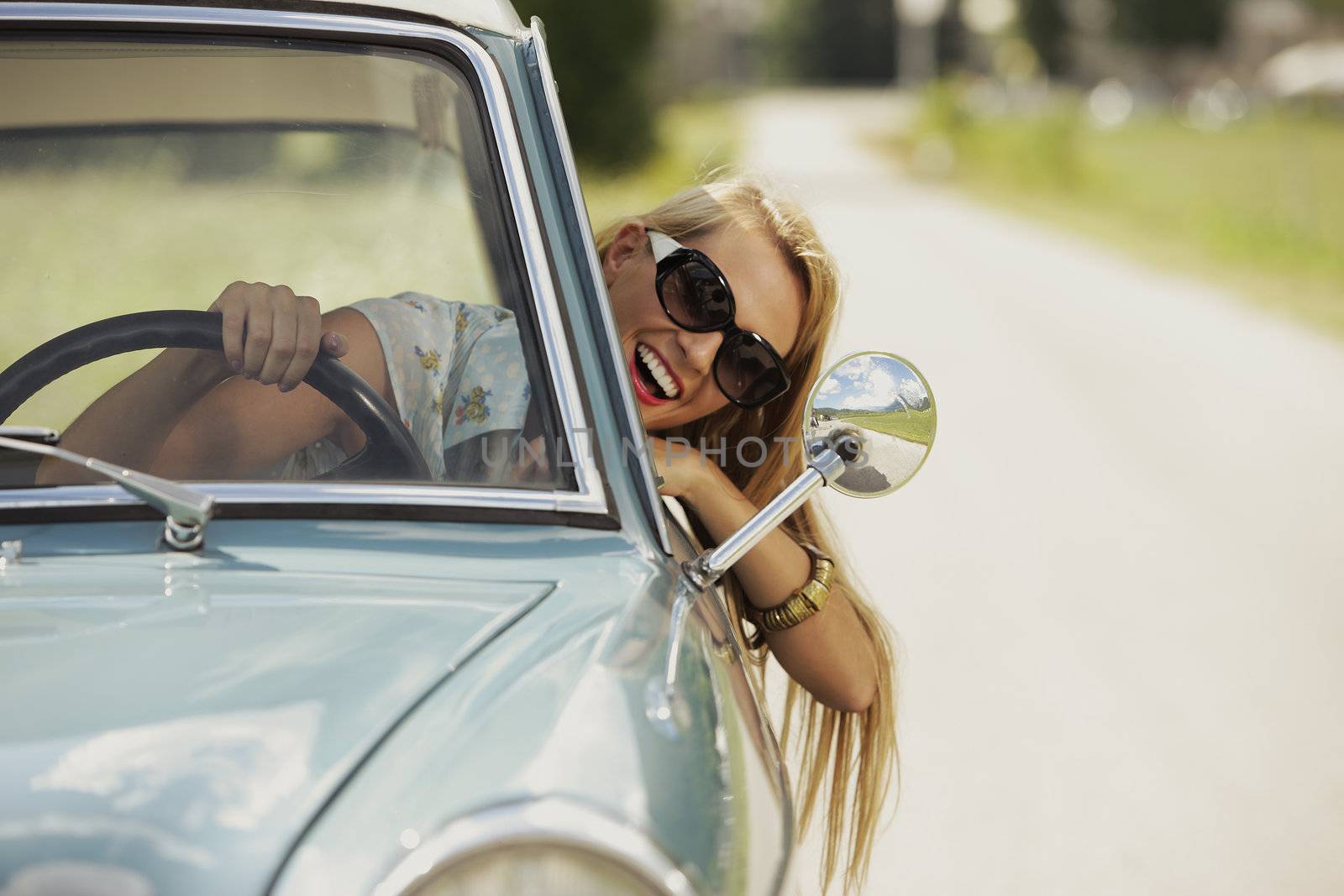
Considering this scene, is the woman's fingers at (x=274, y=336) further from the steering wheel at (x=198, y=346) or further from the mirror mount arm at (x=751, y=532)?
the mirror mount arm at (x=751, y=532)

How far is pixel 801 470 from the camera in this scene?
2.52 meters

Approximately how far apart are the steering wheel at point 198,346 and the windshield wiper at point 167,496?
179 millimetres

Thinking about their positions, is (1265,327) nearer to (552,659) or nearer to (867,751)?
(867,751)

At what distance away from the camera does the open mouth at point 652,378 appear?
2.12 metres

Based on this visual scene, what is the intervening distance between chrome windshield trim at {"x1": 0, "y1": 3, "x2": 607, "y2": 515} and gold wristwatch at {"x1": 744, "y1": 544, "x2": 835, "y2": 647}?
48 centimetres

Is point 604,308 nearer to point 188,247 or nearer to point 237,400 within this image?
point 237,400

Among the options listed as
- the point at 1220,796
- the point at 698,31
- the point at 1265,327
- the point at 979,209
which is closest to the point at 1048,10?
the point at 698,31

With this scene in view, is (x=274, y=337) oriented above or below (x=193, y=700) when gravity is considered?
above

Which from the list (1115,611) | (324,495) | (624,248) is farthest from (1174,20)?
(324,495)

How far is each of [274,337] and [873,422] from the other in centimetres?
75

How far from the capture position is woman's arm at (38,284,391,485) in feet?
5.55

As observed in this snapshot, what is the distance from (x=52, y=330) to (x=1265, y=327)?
1052cm

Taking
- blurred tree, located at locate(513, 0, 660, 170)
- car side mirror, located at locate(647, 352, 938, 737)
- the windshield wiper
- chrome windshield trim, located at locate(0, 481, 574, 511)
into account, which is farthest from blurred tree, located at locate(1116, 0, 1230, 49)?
the windshield wiper

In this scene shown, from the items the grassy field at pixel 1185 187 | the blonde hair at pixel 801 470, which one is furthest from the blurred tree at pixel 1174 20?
the blonde hair at pixel 801 470
